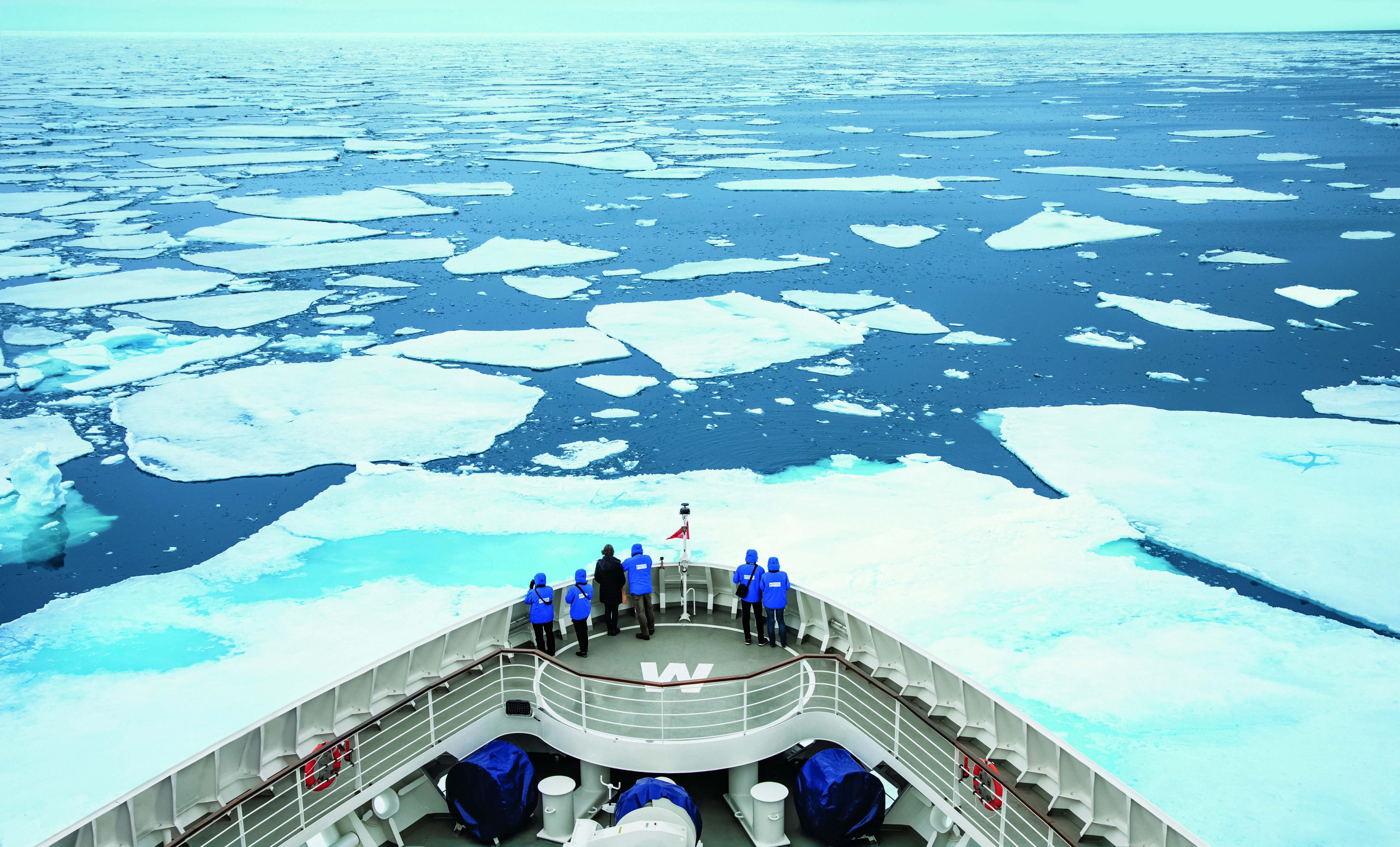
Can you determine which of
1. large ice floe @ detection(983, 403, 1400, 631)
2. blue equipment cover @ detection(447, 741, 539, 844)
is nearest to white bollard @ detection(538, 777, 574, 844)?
blue equipment cover @ detection(447, 741, 539, 844)

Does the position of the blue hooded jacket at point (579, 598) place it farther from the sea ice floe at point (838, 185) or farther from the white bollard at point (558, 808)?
the sea ice floe at point (838, 185)

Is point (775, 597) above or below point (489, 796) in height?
above

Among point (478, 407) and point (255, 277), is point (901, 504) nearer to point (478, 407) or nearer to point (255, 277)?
point (478, 407)

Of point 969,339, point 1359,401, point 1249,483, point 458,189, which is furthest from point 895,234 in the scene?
point 1249,483

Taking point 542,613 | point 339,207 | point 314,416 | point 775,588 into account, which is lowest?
point 314,416

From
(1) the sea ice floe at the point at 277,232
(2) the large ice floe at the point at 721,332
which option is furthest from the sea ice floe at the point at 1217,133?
(1) the sea ice floe at the point at 277,232

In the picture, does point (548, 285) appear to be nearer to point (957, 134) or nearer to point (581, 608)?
point (581, 608)
